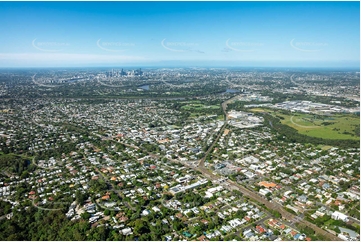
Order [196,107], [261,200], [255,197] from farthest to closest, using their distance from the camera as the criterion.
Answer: [196,107] < [255,197] < [261,200]

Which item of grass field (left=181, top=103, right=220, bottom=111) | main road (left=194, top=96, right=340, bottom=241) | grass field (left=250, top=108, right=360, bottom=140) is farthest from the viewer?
grass field (left=181, top=103, right=220, bottom=111)

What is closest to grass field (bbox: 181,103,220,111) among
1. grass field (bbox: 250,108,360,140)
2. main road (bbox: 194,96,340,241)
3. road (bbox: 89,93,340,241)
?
grass field (bbox: 250,108,360,140)

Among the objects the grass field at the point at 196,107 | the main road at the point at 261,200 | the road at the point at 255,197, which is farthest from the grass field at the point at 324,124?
the main road at the point at 261,200

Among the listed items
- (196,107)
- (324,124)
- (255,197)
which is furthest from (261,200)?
(196,107)

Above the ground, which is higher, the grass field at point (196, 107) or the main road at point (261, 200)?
the grass field at point (196, 107)

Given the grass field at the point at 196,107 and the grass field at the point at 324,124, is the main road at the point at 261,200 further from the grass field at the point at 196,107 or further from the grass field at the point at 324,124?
the grass field at the point at 196,107

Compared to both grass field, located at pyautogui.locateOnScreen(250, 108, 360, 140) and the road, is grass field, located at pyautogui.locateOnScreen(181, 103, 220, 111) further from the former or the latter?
the road

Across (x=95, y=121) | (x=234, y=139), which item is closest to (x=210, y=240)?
(x=234, y=139)

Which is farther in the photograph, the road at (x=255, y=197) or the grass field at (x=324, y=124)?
the grass field at (x=324, y=124)

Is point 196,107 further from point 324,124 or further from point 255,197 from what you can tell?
point 255,197

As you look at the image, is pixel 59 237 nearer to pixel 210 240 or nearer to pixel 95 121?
pixel 210 240
